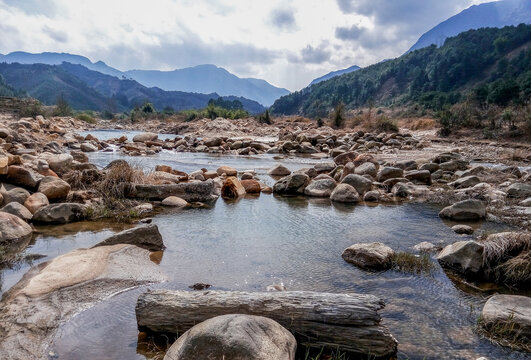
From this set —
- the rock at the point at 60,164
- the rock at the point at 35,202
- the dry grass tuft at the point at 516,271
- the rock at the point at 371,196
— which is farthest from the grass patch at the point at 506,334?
the rock at the point at 60,164

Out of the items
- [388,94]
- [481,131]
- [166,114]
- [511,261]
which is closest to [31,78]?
[166,114]

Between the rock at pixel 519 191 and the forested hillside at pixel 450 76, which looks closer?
the rock at pixel 519 191

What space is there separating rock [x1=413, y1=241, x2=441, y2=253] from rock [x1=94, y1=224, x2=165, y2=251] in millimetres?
4386

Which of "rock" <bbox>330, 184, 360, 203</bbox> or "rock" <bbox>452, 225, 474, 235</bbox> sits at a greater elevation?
"rock" <bbox>330, 184, 360, 203</bbox>

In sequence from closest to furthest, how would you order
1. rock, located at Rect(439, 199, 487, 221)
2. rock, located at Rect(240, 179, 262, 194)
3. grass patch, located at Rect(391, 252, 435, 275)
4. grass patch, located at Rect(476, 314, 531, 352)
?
grass patch, located at Rect(476, 314, 531, 352) < grass patch, located at Rect(391, 252, 435, 275) < rock, located at Rect(439, 199, 487, 221) < rock, located at Rect(240, 179, 262, 194)

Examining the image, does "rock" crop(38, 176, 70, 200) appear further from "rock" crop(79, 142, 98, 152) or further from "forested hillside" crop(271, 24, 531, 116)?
"forested hillside" crop(271, 24, 531, 116)

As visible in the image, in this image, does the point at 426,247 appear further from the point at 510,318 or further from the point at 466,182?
the point at 466,182

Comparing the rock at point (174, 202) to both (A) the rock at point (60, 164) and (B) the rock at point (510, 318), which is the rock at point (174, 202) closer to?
(A) the rock at point (60, 164)

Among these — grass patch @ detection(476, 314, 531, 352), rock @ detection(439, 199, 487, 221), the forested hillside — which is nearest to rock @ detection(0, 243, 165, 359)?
grass patch @ detection(476, 314, 531, 352)

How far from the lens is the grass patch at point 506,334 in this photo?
3.77 metres

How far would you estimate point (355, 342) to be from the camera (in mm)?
3455

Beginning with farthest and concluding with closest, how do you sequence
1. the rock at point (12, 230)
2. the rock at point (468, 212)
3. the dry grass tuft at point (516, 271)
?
the rock at point (468, 212) < the rock at point (12, 230) < the dry grass tuft at point (516, 271)

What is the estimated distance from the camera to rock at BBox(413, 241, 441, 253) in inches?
261

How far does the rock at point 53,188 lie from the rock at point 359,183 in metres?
7.70
